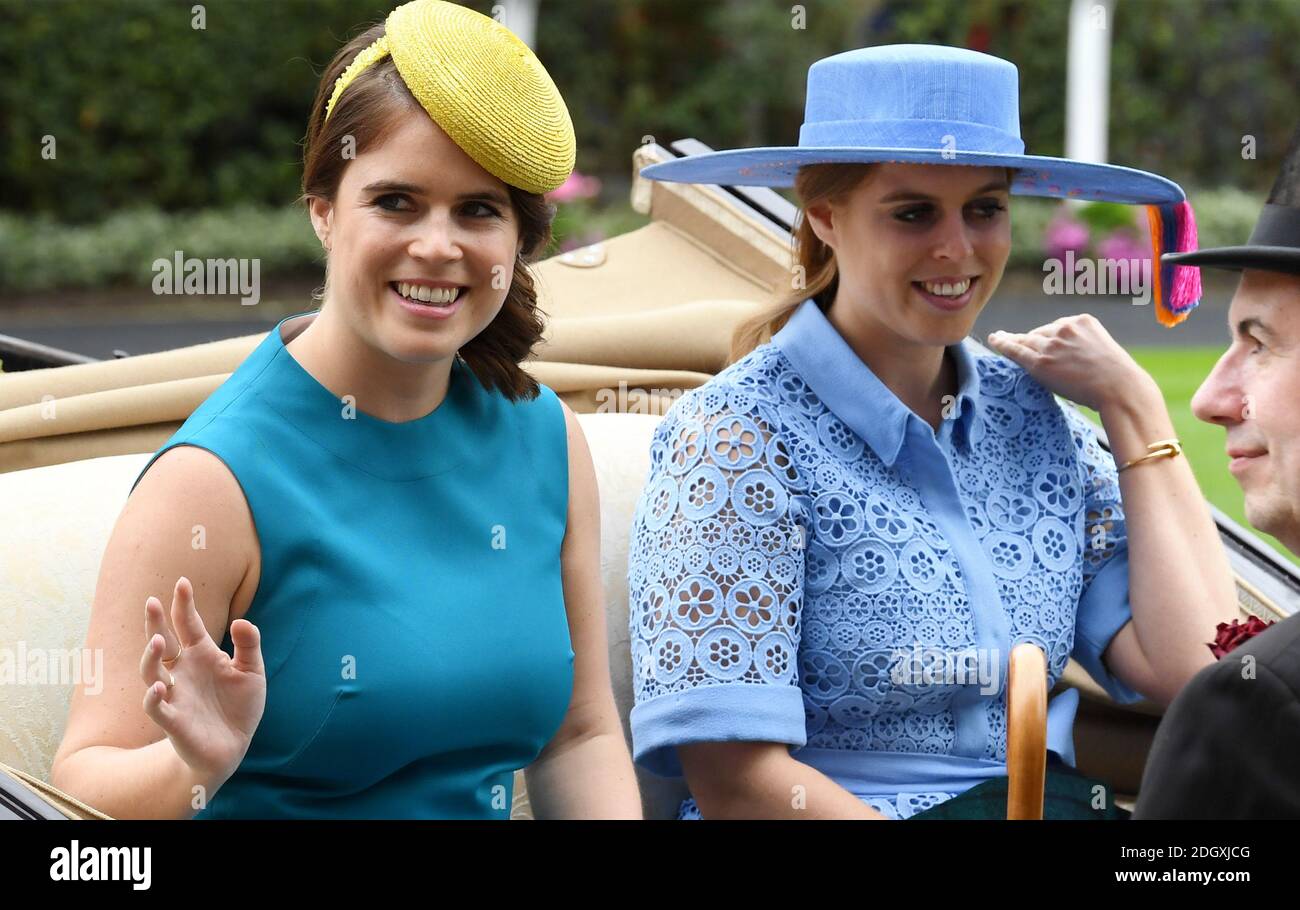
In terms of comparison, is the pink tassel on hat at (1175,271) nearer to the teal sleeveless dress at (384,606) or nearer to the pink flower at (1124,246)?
the teal sleeveless dress at (384,606)

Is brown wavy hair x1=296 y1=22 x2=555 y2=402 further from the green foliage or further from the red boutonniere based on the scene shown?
the green foliage

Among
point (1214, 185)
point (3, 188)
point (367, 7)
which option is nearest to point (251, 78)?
point (367, 7)

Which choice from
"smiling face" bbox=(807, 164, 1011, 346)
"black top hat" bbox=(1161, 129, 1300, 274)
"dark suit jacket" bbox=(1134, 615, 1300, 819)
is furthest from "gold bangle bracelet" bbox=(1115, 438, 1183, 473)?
"dark suit jacket" bbox=(1134, 615, 1300, 819)

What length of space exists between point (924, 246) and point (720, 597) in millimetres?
554

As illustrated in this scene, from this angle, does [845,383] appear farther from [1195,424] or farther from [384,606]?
[1195,424]

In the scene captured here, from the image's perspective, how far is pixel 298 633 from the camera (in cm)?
195

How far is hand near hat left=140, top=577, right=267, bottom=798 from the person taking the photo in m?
1.62

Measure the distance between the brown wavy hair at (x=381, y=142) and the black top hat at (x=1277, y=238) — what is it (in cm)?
81

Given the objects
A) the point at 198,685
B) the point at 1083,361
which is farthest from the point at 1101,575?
the point at 198,685

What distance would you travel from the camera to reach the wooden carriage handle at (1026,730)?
5.81 ft

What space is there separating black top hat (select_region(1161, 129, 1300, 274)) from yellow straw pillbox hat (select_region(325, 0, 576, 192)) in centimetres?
74

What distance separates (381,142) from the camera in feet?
6.57

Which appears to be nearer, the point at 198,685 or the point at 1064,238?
the point at 198,685
